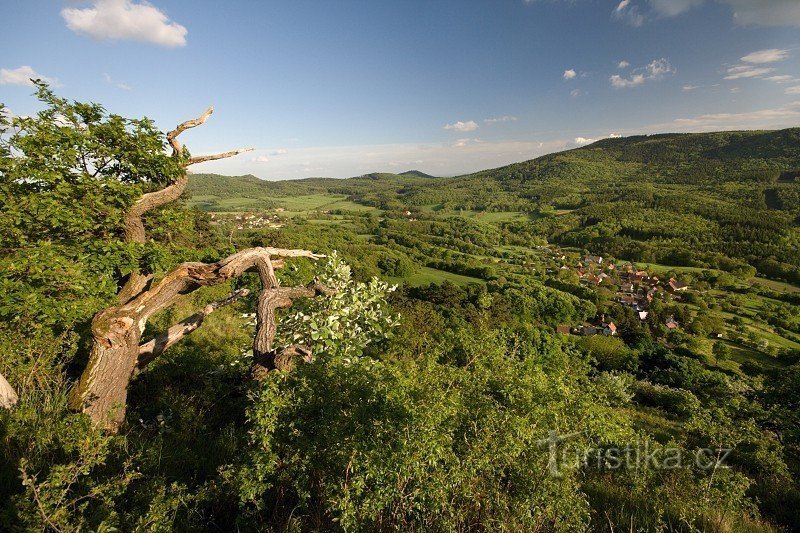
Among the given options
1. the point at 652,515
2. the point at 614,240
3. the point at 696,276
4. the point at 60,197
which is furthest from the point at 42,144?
the point at 614,240

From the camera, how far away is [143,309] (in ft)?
19.4

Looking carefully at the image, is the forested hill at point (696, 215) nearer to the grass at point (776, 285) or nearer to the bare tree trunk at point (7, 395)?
the grass at point (776, 285)

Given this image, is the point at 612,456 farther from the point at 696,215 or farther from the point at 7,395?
the point at 696,215

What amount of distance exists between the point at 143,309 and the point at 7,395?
2.10 metres

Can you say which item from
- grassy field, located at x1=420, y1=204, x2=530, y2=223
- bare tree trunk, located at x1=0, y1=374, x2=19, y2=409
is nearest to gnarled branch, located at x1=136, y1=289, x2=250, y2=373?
bare tree trunk, located at x1=0, y1=374, x2=19, y2=409

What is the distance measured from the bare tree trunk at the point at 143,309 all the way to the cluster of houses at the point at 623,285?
241 feet

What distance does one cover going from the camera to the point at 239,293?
760 centimetres

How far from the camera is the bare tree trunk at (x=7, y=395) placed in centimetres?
509

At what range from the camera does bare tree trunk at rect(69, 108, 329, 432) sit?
5.42 metres

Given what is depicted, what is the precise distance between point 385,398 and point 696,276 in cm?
12152

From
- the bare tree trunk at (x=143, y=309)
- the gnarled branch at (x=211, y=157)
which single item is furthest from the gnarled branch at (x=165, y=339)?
the gnarled branch at (x=211, y=157)

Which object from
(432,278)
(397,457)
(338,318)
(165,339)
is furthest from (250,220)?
(397,457)

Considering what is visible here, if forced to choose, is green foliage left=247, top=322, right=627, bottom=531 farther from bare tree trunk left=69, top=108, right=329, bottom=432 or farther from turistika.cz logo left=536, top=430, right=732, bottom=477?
bare tree trunk left=69, top=108, right=329, bottom=432

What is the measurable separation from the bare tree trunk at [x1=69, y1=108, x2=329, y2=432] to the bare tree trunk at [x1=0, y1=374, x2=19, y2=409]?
0.03m
